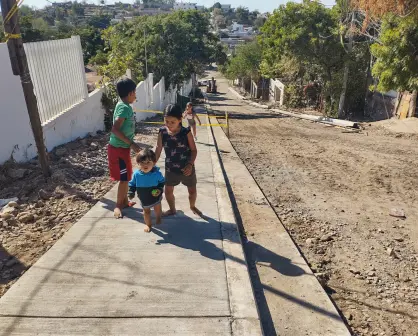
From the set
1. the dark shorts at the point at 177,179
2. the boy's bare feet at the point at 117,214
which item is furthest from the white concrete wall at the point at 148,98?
the dark shorts at the point at 177,179

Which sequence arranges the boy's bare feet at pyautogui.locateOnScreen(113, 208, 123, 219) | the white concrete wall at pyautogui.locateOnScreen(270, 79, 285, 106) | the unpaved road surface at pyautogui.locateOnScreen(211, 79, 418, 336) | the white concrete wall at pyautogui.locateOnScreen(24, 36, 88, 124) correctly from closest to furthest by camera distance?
the unpaved road surface at pyautogui.locateOnScreen(211, 79, 418, 336) < the boy's bare feet at pyautogui.locateOnScreen(113, 208, 123, 219) < the white concrete wall at pyautogui.locateOnScreen(24, 36, 88, 124) < the white concrete wall at pyautogui.locateOnScreen(270, 79, 285, 106)

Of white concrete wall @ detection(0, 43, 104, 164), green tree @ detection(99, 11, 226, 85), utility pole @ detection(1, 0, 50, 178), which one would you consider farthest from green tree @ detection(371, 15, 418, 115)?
green tree @ detection(99, 11, 226, 85)

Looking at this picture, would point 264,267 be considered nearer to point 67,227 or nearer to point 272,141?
point 67,227

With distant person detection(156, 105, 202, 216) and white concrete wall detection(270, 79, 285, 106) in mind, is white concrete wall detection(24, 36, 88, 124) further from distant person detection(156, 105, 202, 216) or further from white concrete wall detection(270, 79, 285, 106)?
white concrete wall detection(270, 79, 285, 106)

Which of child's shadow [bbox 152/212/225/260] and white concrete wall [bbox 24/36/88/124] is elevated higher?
white concrete wall [bbox 24/36/88/124]

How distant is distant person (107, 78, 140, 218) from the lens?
4133 mm

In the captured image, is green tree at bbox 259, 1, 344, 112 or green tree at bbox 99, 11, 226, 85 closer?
green tree at bbox 259, 1, 344, 112

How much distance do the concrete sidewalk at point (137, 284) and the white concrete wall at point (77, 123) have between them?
3.54m

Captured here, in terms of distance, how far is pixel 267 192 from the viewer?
7.14 meters

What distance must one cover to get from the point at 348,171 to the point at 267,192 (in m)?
2.71

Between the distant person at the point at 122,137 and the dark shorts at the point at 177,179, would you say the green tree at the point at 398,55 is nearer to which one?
the dark shorts at the point at 177,179

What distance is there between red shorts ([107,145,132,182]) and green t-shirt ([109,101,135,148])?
7cm

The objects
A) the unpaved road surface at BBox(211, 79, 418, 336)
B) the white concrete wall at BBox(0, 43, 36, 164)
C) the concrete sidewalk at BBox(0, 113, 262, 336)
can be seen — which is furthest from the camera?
the white concrete wall at BBox(0, 43, 36, 164)

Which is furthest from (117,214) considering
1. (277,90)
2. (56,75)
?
(277,90)
